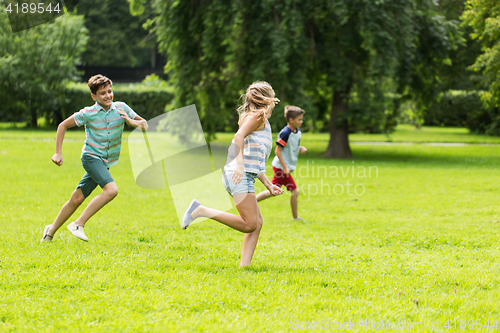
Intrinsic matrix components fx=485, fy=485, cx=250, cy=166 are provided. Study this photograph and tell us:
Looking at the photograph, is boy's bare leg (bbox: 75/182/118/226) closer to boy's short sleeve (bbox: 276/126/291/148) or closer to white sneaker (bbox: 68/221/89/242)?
white sneaker (bbox: 68/221/89/242)

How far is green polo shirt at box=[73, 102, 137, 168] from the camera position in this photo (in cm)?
543

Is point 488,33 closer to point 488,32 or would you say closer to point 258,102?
point 488,32

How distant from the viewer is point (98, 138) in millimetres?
5500

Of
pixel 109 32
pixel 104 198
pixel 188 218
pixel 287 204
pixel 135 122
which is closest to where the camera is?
pixel 188 218

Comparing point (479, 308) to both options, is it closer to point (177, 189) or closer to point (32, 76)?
point (177, 189)

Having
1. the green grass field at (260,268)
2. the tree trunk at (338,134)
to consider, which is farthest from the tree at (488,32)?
the green grass field at (260,268)

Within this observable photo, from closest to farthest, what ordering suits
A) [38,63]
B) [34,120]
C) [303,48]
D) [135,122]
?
[135,122] < [303,48] < [38,63] < [34,120]

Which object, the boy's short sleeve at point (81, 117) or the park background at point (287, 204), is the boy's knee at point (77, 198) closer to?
the park background at point (287, 204)

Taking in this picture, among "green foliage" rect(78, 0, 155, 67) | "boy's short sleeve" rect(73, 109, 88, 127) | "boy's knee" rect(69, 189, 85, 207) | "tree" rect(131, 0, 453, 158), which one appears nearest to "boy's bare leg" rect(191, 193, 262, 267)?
"boy's knee" rect(69, 189, 85, 207)

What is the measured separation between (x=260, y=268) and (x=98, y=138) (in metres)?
2.36

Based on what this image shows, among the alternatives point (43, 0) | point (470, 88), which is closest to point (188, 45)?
point (43, 0)

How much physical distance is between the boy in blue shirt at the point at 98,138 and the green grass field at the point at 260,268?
0.50 meters

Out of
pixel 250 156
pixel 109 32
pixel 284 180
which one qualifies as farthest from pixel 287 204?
pixel 109 32

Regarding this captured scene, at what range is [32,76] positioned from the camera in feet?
96.6
